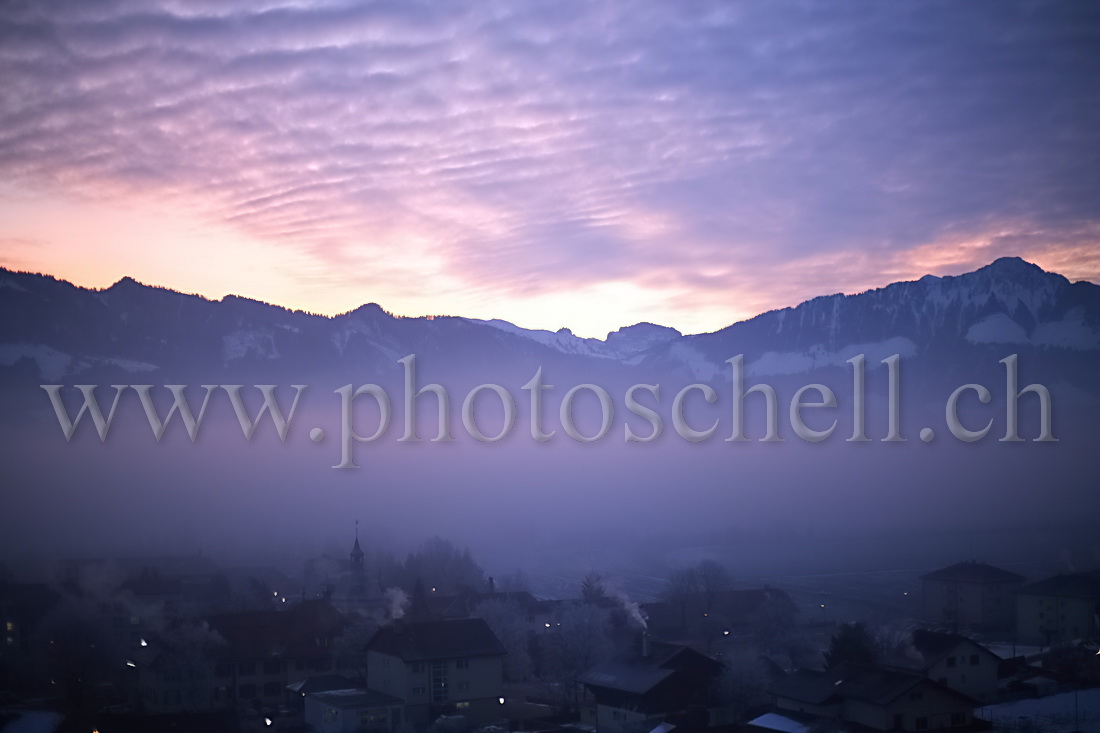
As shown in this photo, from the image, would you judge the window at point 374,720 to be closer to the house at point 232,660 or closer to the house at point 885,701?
the house at point 232,660

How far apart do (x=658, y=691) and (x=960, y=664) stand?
32.5 feet

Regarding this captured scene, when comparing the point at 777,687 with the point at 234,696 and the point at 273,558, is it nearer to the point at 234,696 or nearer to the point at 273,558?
the point at 234,696

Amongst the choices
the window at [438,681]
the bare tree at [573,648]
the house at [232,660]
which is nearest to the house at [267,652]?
the house at [232,660]

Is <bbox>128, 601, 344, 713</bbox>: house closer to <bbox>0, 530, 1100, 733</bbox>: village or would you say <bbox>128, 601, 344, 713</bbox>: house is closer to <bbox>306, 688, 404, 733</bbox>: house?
<bbox>0, 530, 1100, 733</bbox>: village

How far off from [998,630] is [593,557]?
55.5m

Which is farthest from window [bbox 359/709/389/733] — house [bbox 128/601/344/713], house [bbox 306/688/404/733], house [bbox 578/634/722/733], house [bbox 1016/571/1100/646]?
house [bbox 1016/571/1100/646]

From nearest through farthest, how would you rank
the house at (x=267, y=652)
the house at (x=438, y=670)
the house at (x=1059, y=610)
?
the house at (x=438, y=670)
the house at (x=267, y=652)
the house at (x=1059, y=610)

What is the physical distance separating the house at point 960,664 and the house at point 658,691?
22.4ft

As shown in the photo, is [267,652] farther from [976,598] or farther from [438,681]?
[976,598]

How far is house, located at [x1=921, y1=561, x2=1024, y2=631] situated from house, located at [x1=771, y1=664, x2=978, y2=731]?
23610 mm

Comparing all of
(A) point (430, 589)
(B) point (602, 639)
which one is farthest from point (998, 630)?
(A) point (430, 589)

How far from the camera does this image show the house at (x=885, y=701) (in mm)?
21469

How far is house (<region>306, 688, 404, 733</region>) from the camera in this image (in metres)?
24.6

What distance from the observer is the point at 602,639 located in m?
33.6
